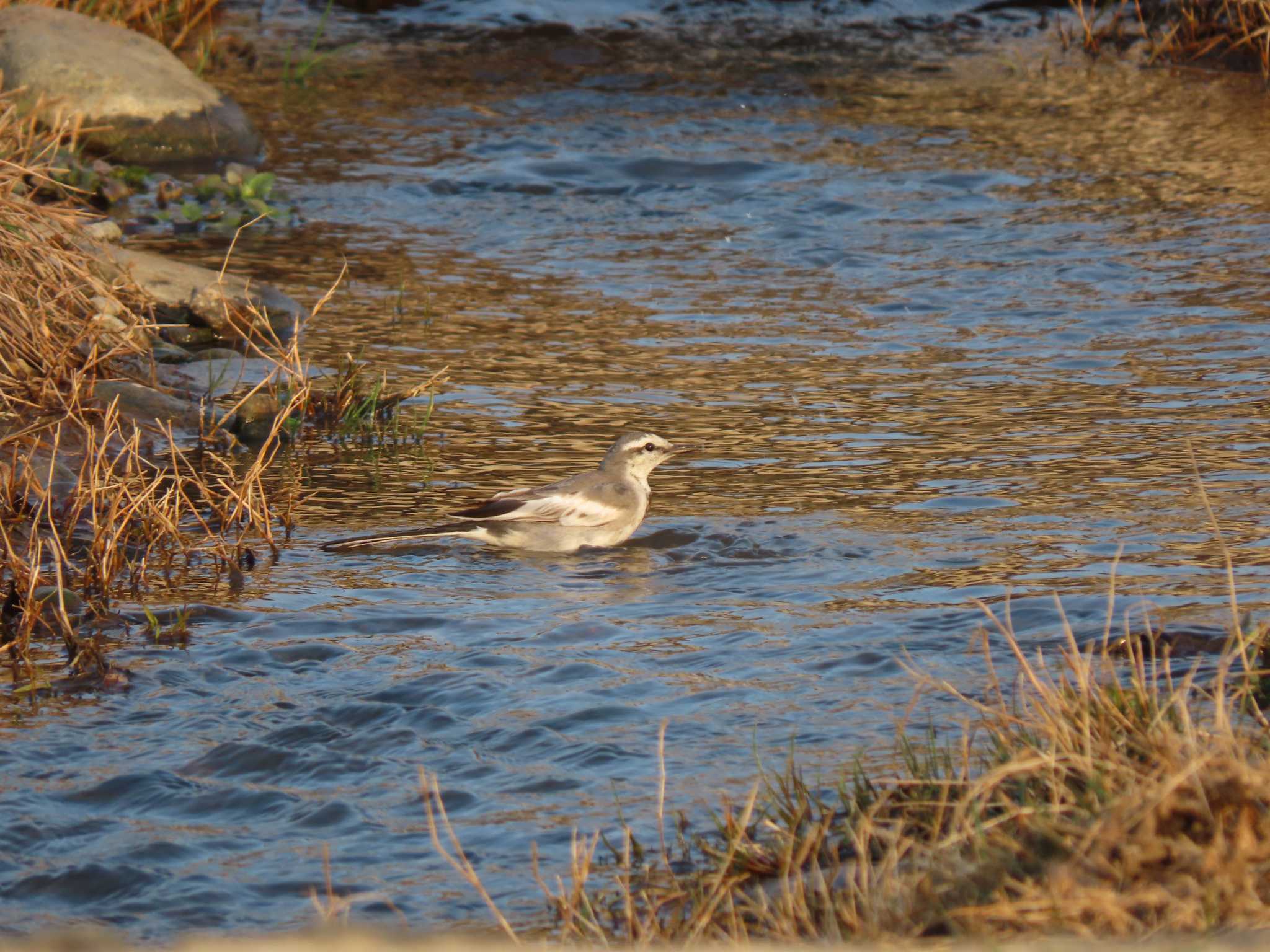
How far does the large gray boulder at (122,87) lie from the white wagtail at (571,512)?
7333 millimetres

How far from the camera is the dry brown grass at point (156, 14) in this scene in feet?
53.0

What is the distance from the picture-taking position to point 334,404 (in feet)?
32.2

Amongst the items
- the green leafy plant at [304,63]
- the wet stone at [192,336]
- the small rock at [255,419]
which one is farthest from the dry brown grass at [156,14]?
the small rock at [255,419]

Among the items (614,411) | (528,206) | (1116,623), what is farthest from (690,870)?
(528,206)

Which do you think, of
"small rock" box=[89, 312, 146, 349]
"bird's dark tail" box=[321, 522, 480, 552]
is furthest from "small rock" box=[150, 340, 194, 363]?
"bird's dark tail" box=[321, 522, 480, 552]

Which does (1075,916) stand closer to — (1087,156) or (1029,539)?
(1029,539)

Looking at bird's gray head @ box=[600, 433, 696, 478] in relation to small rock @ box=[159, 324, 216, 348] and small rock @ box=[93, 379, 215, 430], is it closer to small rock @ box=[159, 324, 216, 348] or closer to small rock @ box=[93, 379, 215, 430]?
small rock @ box=[93, 379, 215, 430]

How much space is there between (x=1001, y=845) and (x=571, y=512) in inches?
177

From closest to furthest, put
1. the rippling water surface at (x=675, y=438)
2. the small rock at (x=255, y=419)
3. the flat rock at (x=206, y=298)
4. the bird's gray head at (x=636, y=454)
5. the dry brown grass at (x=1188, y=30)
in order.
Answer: the rippling water surface at (x=675, y=438) < the bird's gray head at (x=636, y=454) < the small rock at (x=255, y=419) < the flat rock at (x=206, y=298) < the dry brown grass at (x=1188, y=30)

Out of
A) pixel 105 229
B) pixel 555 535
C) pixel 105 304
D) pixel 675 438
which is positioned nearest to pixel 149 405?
pixel 105 304

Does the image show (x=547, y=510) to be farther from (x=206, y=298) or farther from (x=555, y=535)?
(x=206, y=298)

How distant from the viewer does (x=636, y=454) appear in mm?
8617

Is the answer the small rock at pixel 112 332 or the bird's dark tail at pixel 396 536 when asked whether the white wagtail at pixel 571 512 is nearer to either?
the bird's dark tail at pixel 396 536

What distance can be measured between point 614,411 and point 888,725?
4610 mm
